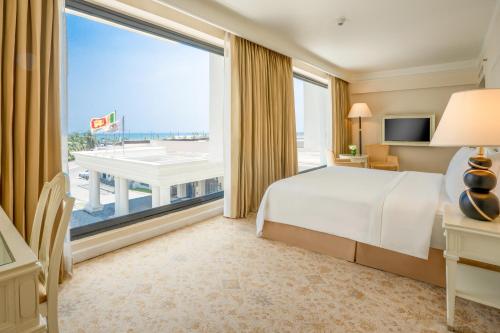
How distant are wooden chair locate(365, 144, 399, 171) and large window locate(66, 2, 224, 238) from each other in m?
3.33

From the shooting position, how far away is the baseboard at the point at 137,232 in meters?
2.35

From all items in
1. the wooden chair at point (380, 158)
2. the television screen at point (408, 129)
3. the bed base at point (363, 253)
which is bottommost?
the bed base at point (363, 253)

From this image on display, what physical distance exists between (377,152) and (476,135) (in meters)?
4.67

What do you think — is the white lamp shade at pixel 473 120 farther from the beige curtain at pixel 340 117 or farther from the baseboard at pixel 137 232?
the beige curtain at pixel 340 117

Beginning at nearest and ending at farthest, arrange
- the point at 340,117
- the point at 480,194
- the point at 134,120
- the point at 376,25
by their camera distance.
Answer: the point at 480,194, the point at 134,120, the point at 376,25, the point at 340,117

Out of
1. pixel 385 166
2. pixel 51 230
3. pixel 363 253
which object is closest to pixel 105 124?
pixel 51 230

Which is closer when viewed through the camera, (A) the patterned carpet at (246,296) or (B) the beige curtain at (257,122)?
(A) the patterned carpet at (246,296)

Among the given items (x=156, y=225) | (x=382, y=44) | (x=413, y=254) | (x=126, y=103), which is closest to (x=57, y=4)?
(x=126, y=103)

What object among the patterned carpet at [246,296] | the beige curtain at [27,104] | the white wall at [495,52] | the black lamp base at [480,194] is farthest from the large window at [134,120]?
the white wall at [495,52]

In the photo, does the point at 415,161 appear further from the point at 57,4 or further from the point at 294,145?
the point at 57,4

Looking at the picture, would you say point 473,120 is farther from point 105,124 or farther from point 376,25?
point 105,124

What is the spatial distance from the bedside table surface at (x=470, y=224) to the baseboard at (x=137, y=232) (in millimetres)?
2537

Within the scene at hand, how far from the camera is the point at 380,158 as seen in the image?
5715mm

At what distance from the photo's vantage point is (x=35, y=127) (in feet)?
6.00
